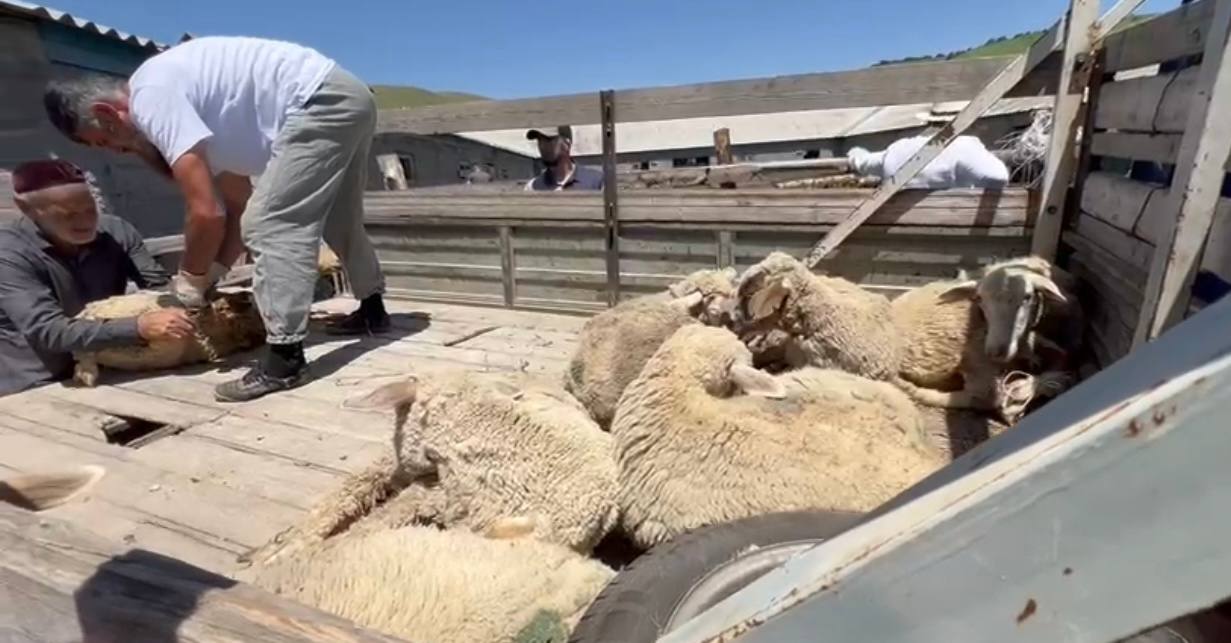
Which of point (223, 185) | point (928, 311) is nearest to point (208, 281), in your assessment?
point (223, 185)

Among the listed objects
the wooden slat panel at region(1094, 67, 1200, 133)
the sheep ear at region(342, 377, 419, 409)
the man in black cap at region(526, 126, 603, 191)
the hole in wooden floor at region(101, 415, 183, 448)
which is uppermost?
the wooden slat panel at region(1094, 67, 1200, 133)

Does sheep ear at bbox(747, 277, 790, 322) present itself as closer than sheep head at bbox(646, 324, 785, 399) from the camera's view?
No

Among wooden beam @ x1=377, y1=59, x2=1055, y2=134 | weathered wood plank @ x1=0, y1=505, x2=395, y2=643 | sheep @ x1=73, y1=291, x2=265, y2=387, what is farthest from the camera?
sheep @ x1=73, y1=291, x2=265, y2=387

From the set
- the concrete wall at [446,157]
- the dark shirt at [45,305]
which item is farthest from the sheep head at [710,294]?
the concrete wall at [446,157]

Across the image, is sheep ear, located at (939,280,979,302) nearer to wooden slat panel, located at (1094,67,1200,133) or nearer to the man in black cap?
wooden slat panel, located at (1094,67,1200,133)

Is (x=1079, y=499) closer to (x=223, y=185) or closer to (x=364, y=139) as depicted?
(x=364, y=139)

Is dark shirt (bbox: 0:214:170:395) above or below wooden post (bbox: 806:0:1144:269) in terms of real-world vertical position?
below

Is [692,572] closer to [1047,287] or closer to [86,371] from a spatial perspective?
[1047,287]

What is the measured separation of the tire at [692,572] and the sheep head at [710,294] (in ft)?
4.59

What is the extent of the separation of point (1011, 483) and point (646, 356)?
2243 mm

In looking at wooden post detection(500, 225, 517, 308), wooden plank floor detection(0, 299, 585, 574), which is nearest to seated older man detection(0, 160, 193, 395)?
wooden plank floor detection(0, 299, 585, 574)

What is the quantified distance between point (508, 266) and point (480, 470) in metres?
2.96

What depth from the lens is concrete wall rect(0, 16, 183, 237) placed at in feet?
29.9

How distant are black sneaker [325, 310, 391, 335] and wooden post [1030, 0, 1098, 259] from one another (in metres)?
3.88
